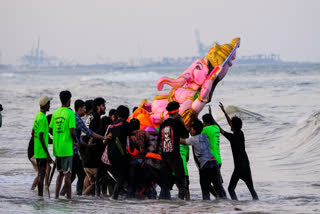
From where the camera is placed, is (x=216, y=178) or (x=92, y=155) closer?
(x=216, y=178)

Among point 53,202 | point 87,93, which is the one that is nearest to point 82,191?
point 53,202

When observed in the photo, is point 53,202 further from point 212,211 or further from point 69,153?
point 212,211

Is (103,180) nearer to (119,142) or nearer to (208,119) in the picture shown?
(119,142)

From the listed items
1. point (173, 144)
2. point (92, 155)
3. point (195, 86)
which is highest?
point (195, 86)

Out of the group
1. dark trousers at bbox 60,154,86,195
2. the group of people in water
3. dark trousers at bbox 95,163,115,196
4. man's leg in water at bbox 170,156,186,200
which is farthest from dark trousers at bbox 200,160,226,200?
dark trousers at bbox 60,154,86,195

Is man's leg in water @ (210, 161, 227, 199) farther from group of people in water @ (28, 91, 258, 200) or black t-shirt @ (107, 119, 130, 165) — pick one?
black t-shirt @ (107, 119, 130, 165)

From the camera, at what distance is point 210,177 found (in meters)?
7.64

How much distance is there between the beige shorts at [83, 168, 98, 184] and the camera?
317 inches

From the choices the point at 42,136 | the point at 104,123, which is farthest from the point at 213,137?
the point at 42,136

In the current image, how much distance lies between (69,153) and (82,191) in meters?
1.54

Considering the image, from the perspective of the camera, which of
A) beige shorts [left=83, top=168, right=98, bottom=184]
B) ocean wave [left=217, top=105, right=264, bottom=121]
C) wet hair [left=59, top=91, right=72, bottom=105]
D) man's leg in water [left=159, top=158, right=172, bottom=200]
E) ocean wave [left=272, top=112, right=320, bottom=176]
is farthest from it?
ocean wave [left=217, top=105, right=264, bottom=121]

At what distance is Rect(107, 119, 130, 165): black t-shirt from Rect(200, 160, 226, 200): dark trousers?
107cm

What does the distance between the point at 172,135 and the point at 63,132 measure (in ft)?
4.54

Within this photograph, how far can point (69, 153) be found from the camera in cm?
719
